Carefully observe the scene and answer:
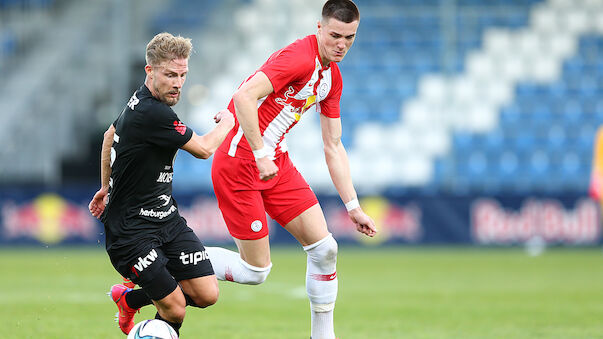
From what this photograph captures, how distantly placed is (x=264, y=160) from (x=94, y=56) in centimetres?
1530

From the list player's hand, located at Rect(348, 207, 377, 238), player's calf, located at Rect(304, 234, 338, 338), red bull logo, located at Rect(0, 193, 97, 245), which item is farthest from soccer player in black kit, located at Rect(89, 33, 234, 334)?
red bull logo, located at Rect(0, 193, 97, 245)

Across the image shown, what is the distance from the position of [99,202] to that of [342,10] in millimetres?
2123

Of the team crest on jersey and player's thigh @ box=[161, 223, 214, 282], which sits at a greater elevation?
the team crest on jersey

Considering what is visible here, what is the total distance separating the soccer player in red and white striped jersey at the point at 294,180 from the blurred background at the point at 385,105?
10.1 metres

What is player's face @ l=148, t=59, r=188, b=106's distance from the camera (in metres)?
5.28

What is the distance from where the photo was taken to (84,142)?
62.0 ft

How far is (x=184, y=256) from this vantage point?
5.67 meters

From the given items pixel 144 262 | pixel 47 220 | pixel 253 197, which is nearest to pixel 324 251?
pixel 253 197

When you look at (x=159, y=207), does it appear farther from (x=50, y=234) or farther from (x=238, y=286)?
(x=50, y=234)

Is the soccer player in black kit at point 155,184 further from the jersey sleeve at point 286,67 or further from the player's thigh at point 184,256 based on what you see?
the jersey sleeve at point 286,67

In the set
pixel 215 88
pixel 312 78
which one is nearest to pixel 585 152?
pixel 215 88

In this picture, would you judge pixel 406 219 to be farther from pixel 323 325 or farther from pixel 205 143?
Result: pixel 205 143

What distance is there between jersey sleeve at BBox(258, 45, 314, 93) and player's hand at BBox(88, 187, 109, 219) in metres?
1.36

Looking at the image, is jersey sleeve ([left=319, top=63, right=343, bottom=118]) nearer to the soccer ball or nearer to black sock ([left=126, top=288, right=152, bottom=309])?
black sock ([left=126, top=288, right=152, bottom=309])
